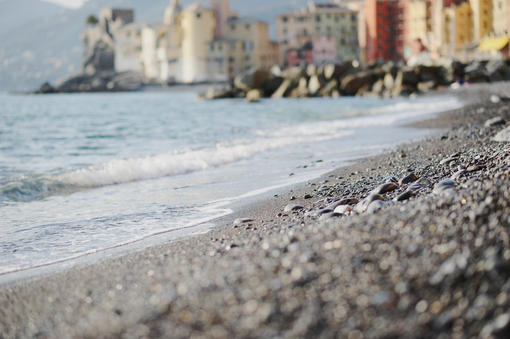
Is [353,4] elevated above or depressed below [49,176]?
above

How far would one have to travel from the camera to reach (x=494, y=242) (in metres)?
3.10

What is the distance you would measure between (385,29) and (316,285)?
8127 centimetres

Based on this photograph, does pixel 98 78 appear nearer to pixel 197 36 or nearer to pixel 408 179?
pixel 197 36

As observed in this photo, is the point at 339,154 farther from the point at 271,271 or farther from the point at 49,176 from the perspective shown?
the point at 271,271

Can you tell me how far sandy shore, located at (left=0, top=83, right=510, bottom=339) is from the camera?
2.64 metres

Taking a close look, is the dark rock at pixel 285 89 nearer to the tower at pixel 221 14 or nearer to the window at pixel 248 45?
the window at pixel 248 45

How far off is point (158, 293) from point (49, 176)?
261 inches

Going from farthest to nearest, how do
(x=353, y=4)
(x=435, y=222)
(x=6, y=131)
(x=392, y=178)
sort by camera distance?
(x=353, y=4) → (x=6, y=131) → (x=392, y=178) → (x=435, y=222)

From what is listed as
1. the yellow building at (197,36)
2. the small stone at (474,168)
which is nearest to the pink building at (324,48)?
the yellow building at (197,36)

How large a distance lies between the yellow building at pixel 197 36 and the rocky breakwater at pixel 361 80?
127 ft

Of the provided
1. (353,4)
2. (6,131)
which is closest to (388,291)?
(6,131)

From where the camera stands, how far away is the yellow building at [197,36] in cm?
9469

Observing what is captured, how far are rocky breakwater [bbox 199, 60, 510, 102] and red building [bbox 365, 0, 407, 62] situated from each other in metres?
24.8

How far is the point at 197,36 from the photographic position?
9538 cm
